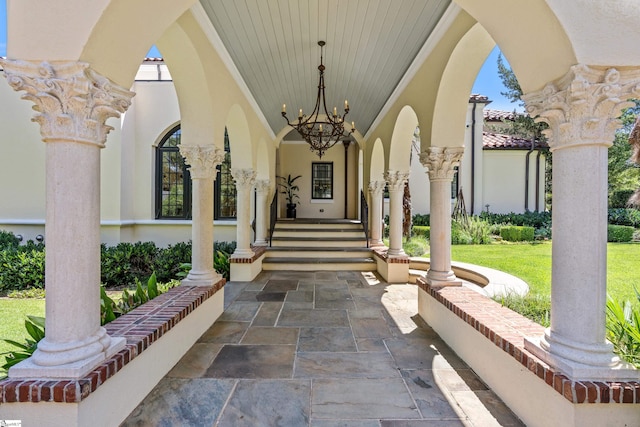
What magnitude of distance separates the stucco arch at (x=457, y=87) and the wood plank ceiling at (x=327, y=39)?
483 millimetres

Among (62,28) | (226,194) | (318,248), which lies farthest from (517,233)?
(62,28)

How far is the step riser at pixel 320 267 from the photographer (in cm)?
758

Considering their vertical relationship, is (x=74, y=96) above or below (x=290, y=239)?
above

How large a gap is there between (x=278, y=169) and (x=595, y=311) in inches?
441

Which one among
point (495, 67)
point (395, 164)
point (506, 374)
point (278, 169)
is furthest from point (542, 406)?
point (495, 67)

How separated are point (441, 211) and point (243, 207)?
4.28 m

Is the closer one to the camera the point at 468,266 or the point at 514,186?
the point at 468,266

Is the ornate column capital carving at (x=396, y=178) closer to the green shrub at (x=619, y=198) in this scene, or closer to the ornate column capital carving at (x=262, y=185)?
the ornate column capital carving at (x=262, y=185)

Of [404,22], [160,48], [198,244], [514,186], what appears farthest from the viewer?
[514,186]

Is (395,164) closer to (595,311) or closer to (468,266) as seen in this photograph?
(468,266)

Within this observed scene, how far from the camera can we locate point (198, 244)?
14.0 ft

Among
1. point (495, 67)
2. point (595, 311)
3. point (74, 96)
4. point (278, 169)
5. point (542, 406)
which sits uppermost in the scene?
point (495, 67)

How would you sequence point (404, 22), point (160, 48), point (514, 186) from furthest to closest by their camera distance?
1. point (514, 186)
2. point (404, 22)
3. point (160, 48)

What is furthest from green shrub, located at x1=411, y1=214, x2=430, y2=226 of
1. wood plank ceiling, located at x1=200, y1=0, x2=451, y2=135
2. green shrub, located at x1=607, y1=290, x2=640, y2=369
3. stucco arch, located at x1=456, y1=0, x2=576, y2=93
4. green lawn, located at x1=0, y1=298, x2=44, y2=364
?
green lawn, located at x1=0, y1=298, x2=44, y2=364
